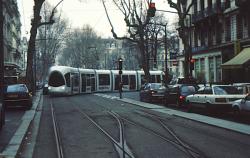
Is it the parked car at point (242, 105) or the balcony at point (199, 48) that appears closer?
Result: the parked car at point (242, 105)

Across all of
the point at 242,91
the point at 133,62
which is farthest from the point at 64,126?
the point at 133,62

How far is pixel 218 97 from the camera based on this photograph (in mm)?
19609

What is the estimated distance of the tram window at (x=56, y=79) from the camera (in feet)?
145

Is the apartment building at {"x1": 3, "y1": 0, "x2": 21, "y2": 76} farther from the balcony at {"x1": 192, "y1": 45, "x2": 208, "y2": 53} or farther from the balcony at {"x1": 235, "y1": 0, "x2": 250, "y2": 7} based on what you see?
the balcony at {"x1": 235, "y1": 0, "x2": 250, "y2": 7}

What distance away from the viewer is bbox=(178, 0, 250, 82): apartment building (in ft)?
118

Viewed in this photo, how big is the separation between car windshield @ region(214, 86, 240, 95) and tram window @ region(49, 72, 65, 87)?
25.9m

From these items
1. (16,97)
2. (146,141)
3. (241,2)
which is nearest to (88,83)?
(241,2)

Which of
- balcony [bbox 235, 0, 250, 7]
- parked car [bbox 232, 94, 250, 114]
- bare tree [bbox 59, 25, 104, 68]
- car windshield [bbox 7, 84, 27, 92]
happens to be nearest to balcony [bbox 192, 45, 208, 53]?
balcony [bbox 235, 0, 250, 7]

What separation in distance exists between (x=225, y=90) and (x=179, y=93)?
634 cm

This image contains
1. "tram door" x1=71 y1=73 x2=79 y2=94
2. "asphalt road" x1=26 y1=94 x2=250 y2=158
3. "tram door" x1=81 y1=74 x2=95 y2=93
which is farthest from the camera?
"tram door" x1=81 y1=74 x2=95 y2=93

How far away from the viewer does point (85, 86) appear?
49.0m

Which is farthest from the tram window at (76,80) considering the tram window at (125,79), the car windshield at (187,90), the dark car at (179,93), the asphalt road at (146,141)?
the asphalt road at (146,141)

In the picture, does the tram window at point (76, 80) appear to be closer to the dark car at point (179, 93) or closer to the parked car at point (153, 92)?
the parked car at point (153, 92)

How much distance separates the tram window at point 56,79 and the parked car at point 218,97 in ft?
80.9
